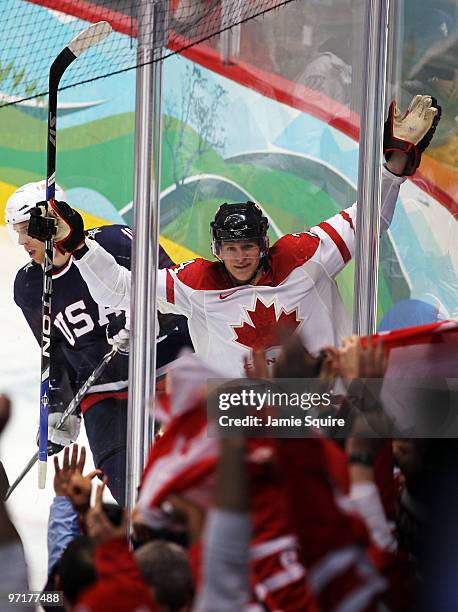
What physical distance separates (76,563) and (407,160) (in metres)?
1.46

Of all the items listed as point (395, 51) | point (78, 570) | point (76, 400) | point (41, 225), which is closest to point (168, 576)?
point (78, 570)

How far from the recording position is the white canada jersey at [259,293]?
9.14 feet

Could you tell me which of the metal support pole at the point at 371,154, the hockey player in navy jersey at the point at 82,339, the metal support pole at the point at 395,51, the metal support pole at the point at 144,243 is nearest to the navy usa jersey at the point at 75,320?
the hockey player in navy jersey at the point at 82,339

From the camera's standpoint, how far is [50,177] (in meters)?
2.72

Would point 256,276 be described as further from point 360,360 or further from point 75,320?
point 360,360

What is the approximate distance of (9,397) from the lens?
2730mm

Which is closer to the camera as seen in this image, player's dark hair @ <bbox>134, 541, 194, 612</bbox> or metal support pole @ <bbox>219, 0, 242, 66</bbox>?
player's dark hair @ <bbox>134, 541, 194, 612</bbox>

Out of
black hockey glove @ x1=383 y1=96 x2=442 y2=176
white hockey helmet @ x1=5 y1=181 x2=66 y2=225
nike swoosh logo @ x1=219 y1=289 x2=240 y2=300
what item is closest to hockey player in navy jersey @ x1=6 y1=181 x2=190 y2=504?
white hockey helmet @ x1=5 y1=181 x2=66 y2=225

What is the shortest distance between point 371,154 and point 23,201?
36.3 inches

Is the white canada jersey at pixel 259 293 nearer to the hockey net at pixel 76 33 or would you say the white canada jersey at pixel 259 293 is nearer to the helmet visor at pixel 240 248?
the helmet visor at pixel 240 248

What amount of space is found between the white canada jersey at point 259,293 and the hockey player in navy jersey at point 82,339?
0.04 m

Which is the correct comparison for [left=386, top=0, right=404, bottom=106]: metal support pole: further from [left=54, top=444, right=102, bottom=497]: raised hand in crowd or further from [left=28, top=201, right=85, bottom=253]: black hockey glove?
[left=54, top=444, right=102, bottom=497]: raised hand in crowd

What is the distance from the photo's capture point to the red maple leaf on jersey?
109 inches

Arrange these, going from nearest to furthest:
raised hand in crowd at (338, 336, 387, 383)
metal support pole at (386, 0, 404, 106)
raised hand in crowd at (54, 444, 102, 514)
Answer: raised hand in crowd at (338, 336, 387, 383) → raised hand in crowd at (54, 444, 102, 514) → metal support pole at (386, 0, 404, 106)
